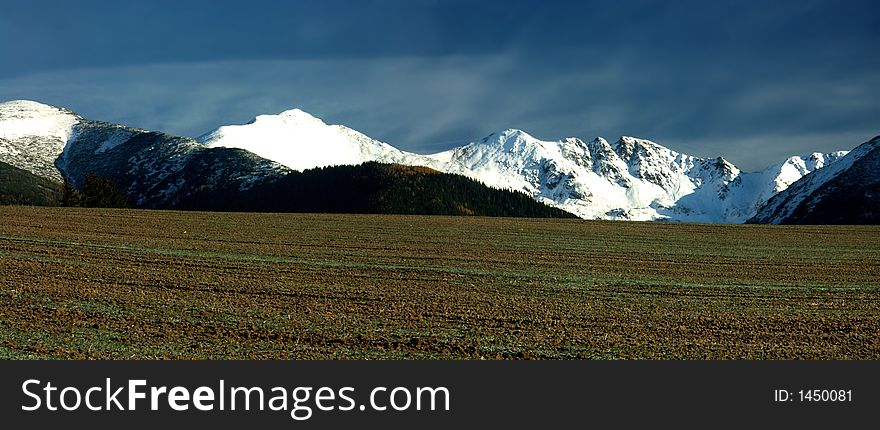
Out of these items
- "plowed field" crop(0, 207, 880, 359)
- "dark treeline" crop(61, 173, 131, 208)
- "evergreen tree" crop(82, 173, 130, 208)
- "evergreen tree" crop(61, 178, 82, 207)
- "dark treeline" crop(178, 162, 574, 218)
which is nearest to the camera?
"plowed field" crop(0, 207, 880, 359)

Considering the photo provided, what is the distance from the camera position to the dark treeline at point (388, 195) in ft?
518

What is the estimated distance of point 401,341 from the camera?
1797 centimetres

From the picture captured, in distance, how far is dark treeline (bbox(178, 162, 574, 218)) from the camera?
158 meters

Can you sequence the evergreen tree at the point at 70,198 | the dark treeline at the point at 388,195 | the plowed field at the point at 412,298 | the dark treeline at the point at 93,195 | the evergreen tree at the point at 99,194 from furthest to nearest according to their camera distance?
1. the dark treeline at the point at 388,195
2. the evergreen tree at the point at 99,194
3. the dark treeline at the point at 93,195
4. the evergreen tree at the point at 70,198
5. the plowed field at the point at 412,298

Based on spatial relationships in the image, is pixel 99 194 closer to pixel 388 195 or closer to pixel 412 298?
pixel 388 195

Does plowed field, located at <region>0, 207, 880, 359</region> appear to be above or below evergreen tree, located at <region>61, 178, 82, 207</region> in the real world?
below

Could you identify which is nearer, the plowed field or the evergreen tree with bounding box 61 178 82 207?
the plowed field

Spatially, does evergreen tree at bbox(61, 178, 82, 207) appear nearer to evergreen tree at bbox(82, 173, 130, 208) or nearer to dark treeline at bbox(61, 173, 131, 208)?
dark treeline at bbox(61, 173, 131, 208)

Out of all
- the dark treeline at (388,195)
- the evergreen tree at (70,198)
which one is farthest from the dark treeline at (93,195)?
the dark treeline at (388,195)

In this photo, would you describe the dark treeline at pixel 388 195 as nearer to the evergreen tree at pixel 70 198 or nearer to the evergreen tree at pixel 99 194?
the evergreen tree at pixel 99 194

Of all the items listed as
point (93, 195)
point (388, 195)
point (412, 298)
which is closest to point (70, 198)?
point (93, 195)

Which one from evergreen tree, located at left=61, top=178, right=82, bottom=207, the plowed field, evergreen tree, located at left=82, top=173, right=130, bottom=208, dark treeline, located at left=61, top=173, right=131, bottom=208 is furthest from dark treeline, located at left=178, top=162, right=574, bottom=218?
the plowed field

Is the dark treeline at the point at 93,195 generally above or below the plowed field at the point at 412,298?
above

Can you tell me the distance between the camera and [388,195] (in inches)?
6132
